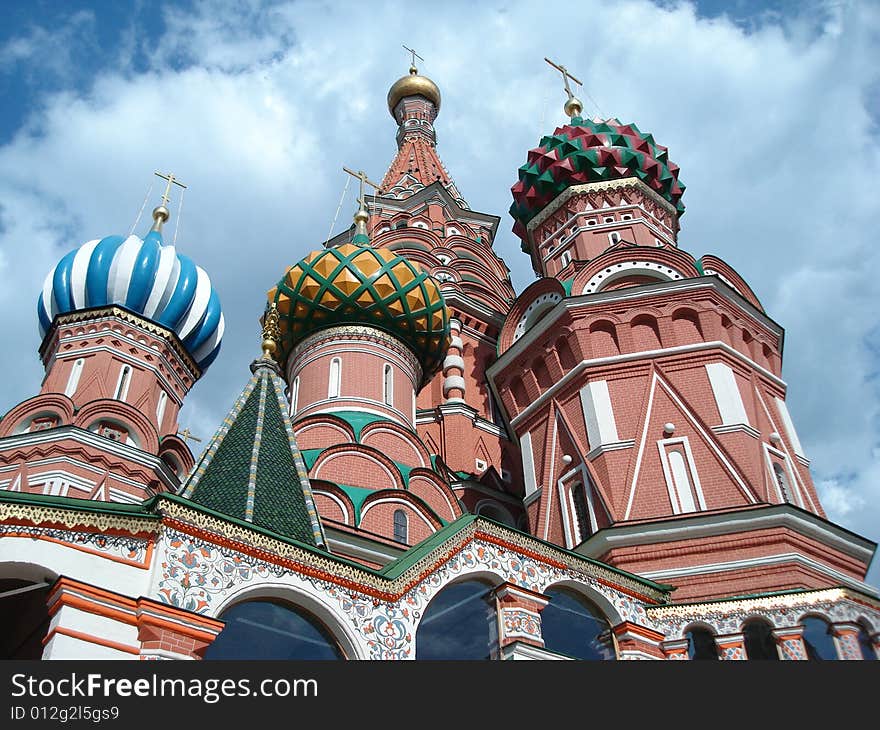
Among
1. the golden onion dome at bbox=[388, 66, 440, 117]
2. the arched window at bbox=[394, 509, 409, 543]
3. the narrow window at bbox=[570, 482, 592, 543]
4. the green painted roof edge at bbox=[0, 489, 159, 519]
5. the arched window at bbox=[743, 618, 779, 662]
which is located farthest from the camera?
the golden onion dome at bbox=[388, 66, 440, 117]

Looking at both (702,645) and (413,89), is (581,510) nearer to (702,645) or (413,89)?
(702,645)

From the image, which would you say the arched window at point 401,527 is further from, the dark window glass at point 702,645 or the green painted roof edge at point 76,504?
the green painted roof edge at point 76,504

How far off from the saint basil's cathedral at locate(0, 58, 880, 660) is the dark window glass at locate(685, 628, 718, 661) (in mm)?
29

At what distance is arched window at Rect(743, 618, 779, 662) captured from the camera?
7637mm

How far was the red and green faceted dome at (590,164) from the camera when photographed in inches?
638

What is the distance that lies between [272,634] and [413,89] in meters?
24.8

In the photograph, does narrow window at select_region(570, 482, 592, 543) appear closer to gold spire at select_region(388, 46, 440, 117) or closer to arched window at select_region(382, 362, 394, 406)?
arched window at select_region(382, 362, 394, 406)

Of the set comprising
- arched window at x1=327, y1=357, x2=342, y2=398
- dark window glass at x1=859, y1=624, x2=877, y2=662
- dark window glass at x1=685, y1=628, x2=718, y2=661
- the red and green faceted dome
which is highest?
the red and green faceted dome

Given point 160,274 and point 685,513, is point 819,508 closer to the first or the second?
point 685,513

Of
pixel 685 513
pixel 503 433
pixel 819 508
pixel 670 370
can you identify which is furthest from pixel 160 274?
pixel 819 508

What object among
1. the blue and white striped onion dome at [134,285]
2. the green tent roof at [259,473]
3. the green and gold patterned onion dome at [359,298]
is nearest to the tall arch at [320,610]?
the green tent roof at [259,473]

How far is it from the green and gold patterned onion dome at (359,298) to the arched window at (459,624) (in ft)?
24.5

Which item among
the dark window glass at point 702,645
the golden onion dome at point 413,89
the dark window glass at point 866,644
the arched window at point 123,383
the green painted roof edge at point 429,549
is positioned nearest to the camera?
the green painted roof edge at point 429,549

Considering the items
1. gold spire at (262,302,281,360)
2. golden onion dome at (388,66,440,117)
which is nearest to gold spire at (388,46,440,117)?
golden onion dome at (388,66,440,117)
